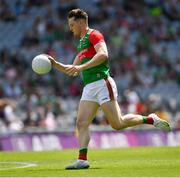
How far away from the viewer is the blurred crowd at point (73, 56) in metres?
28.3

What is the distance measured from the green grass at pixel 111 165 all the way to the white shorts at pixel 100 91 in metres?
1.11

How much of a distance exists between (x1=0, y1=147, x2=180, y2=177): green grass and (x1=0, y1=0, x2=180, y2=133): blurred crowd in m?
8.00

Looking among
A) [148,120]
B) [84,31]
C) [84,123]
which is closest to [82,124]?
[84,123]

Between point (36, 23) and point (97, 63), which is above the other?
point (36, 23)

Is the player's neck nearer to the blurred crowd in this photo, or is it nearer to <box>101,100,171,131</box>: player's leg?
<box>101,100,171,131</box>: player's leg

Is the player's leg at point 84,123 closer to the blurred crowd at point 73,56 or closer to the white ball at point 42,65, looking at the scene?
the white ball at point 42,65

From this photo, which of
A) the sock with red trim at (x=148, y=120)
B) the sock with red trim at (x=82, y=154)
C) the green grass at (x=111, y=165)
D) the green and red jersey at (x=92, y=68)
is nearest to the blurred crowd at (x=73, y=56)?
the green grass at (x=111, y=165)

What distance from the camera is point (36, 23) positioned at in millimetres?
34938

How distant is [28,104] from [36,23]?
7261 millimetres

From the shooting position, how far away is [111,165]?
13.6 meters

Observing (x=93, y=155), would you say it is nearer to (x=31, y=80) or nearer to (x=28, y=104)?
(x=28, y=104)

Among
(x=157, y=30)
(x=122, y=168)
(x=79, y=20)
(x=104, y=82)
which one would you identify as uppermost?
(x=157, y=30)

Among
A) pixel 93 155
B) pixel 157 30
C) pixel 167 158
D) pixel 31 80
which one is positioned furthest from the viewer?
pixel 157 30

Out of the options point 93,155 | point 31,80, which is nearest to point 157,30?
point 31,80
